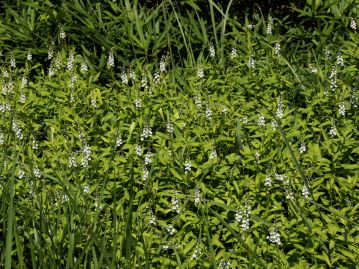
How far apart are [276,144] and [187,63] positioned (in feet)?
5.67

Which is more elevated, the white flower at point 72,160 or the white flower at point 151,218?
the white flower at point 72,160

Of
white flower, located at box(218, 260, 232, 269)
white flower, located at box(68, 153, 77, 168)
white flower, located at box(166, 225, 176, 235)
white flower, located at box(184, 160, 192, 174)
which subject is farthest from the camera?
white flower, located at box(68, 153, 77, 168)

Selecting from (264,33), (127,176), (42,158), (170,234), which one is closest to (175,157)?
(127,176)

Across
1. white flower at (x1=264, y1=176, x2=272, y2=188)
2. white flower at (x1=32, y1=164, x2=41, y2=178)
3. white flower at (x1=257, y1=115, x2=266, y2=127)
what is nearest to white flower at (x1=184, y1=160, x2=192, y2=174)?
white flower at (x1=264, y1=176, x2=272, y2=188)

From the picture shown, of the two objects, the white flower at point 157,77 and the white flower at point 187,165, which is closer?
the white flower at point 187,165

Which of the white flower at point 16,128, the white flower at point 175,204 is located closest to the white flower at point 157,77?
the white flower at point 16,128

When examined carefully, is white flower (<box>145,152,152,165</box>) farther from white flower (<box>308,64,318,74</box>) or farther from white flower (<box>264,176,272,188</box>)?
white flower (<box>308,64,318,74</box>)

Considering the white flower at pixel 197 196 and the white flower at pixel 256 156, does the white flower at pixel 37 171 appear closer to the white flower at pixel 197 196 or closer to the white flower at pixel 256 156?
the white flower at pixel 197 196

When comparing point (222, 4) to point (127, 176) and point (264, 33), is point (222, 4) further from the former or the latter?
point (127, 176)

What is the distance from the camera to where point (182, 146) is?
387 centimetres

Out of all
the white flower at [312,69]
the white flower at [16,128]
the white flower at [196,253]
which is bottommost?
the white flower at [312,69]

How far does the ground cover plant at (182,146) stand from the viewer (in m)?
3.28

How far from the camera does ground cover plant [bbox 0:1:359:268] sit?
3277mm

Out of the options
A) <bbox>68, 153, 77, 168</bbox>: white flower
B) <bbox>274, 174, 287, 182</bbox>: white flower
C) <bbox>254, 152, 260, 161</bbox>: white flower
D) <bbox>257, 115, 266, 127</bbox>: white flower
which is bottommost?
<bbox>274, 174, 287, 182</bbox>: white flower
